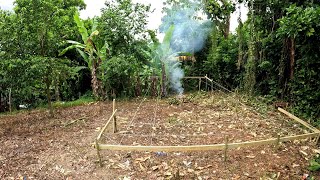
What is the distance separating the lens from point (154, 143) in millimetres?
4738

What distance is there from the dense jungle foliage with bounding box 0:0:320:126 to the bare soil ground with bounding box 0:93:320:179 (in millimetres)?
874

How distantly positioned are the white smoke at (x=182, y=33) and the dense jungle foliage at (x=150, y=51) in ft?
0.17

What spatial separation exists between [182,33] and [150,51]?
1.37 metres

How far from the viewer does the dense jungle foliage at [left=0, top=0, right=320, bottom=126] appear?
563cm

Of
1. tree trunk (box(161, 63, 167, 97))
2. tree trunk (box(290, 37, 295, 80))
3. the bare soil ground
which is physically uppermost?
tree trunk (box(290, 37, 295, 80))

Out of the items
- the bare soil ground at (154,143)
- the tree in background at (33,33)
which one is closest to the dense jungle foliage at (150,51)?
the tree in background at (33,33)

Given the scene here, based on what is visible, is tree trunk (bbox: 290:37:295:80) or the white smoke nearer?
tree trunk (bbox: 290:37:295:80)

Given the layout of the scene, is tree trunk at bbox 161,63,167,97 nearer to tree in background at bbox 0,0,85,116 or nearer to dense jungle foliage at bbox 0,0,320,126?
dense jungle foliage at bbox 0,0,320,126

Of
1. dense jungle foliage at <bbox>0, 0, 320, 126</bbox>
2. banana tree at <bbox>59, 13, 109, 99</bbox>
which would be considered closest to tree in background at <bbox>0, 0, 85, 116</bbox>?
dense jungle foliage at <bbox>0, 0, 320, 126</bbox>

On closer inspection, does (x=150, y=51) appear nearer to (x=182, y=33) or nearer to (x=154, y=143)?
(x=182, y=33)

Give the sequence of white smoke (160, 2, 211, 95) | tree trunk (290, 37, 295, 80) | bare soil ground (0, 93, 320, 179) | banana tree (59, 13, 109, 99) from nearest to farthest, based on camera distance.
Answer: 1. bare soil ground (0, 93, 320, 179)
2. tree trunk (290, 37, 295, 80)
3. banana tree (59, 13, 109, 99)
4. white smoke (160, 2, 211, 95)

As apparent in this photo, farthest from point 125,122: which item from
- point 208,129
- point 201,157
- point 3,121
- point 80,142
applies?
point 3,121

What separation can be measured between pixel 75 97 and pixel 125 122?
5686mm

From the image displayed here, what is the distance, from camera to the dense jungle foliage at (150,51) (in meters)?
5.63
